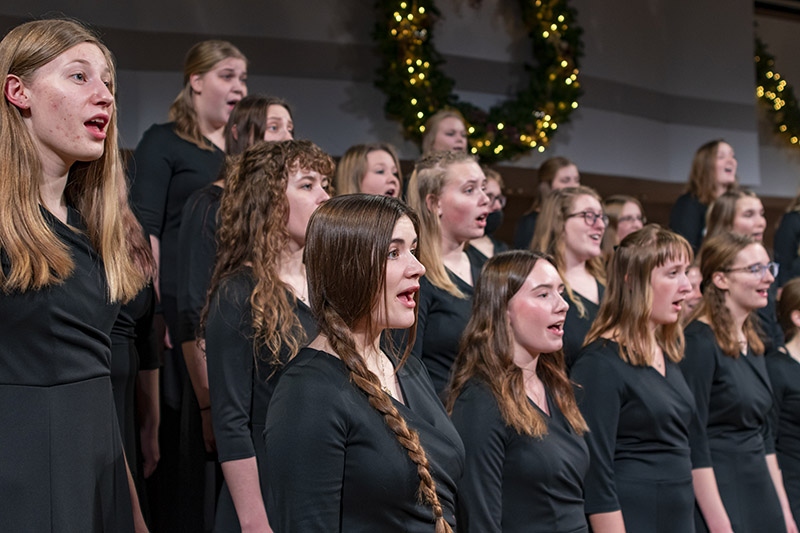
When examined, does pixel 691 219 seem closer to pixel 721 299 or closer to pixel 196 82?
pixel 721 299

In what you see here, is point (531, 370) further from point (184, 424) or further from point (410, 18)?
point (410, 18)

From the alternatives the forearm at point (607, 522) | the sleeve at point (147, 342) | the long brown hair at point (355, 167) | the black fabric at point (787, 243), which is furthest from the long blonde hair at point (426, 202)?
the black fabric at point (787, 243)

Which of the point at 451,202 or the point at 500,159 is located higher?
the point at 500,159

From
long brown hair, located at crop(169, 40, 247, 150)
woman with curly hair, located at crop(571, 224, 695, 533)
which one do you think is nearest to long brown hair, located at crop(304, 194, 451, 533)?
woman with curly hair, located at crop(571, 224, 695, 533)

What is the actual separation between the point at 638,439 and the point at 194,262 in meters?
→ 1.48

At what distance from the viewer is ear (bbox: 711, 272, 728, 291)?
141 inches

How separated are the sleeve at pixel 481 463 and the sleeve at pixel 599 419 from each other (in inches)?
17.9

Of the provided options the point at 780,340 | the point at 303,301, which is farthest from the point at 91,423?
the point at 780,340

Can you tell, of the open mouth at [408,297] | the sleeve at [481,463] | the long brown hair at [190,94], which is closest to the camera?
the open mouth at [408,297]

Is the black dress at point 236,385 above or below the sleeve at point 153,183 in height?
below

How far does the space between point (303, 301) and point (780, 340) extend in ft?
9.99

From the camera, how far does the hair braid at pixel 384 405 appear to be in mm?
1620

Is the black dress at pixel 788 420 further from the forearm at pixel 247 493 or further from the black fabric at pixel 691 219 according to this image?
the forearm at pixel 247 493

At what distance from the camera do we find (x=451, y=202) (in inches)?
124
